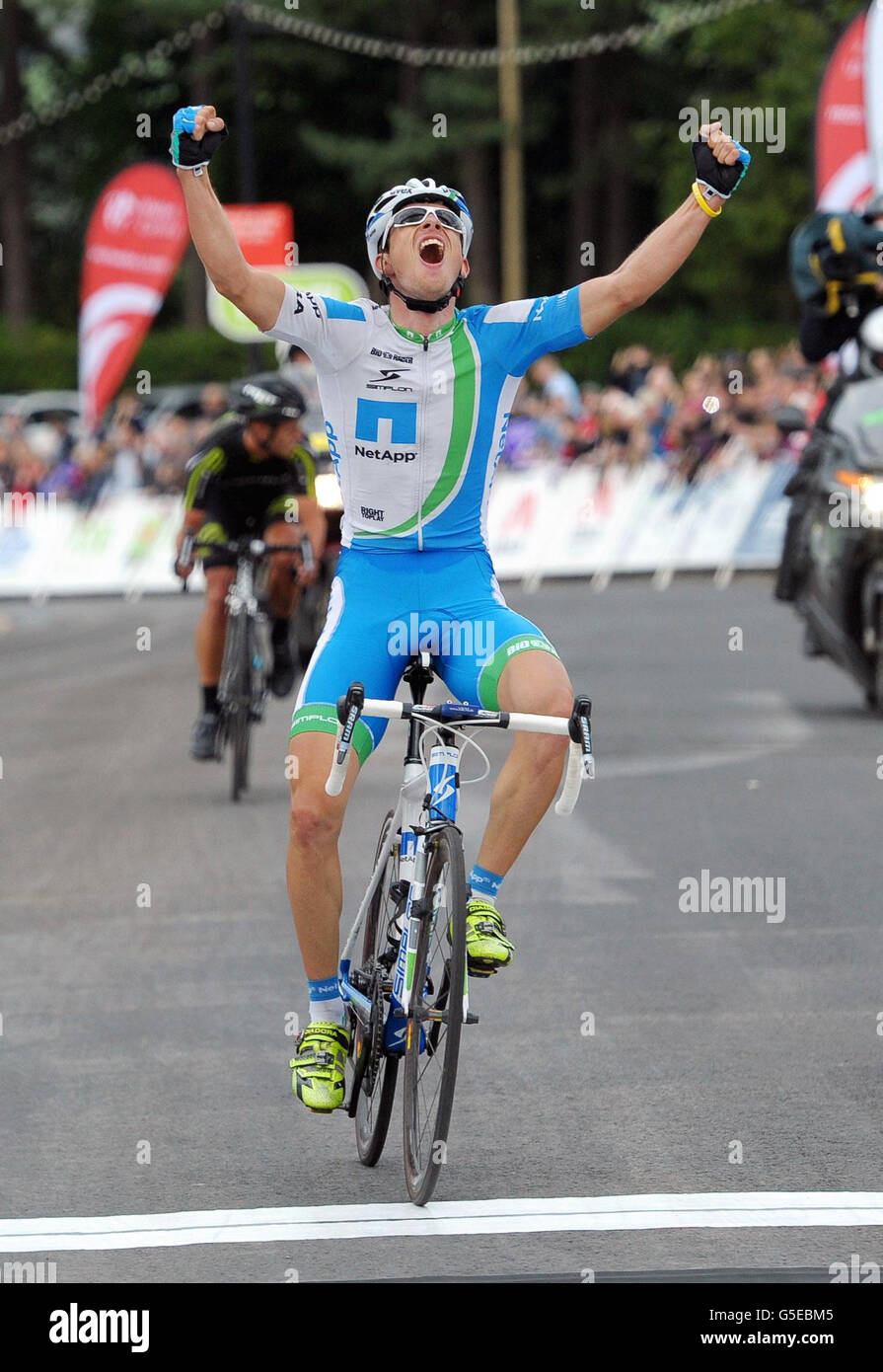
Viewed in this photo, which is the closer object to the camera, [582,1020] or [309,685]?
[309,685]

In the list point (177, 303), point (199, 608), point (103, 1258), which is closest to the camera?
point (103, 1258)

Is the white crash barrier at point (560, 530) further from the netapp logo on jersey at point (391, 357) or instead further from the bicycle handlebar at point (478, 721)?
the bicycle handlebar at point (478, 721)

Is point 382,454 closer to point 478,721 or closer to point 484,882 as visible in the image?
point 478,721

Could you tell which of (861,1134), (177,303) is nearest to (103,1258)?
(861,1134)

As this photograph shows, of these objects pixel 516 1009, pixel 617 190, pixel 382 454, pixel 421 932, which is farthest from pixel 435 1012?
pixel 617 190

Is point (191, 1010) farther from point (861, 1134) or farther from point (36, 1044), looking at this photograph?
point (861, 1134)

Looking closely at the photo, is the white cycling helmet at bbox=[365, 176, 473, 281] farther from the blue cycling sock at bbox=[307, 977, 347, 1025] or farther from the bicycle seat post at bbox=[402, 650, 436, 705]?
the blue cycling sock at bbox=[307, 977, 347, 1025]

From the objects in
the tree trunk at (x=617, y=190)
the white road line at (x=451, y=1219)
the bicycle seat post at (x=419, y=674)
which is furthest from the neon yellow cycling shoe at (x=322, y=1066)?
the tree trunk at (x=617, y=190)

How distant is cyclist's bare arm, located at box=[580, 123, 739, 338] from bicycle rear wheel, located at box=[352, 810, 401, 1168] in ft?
4.24

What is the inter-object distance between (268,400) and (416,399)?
6541 millimetres

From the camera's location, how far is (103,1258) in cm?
535

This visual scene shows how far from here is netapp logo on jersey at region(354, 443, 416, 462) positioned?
6320mm

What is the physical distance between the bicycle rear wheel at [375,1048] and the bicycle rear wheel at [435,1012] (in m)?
0.13

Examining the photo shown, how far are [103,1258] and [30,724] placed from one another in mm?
11780
